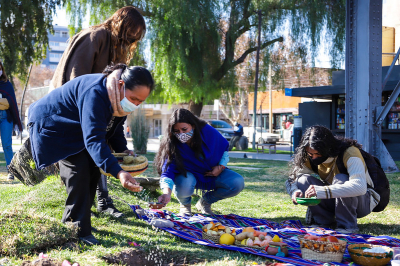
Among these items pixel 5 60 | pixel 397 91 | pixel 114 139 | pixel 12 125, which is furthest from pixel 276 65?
pixel 114 139

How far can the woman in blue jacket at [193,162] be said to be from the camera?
3.95 metres

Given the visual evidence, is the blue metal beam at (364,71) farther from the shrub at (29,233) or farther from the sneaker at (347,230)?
the shrub at (29,233)

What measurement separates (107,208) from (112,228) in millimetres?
539

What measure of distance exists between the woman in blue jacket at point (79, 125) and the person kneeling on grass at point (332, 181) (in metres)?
1.64

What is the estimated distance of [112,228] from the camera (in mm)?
3420

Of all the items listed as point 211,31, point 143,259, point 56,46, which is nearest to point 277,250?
point 143,259

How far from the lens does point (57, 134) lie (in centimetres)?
282

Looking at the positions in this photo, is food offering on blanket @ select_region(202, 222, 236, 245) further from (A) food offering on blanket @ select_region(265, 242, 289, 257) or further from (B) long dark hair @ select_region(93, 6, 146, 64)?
(B) long dark hair @ select_region(93, 6, 146, 64)

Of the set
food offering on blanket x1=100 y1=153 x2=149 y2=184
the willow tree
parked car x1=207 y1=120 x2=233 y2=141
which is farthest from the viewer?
parked car x1=207 y1=120 x2=233 y2=141

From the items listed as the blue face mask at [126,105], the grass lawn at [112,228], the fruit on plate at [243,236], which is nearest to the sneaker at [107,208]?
the grass lawn at [112,228]

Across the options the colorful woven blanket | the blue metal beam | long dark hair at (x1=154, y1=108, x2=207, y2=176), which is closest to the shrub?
the colorful woven blanket

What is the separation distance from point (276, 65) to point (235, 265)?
46.4 feet

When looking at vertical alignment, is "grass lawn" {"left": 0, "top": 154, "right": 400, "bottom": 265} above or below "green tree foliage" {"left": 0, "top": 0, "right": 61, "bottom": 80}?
below

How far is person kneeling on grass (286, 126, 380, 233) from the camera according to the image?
332cm
